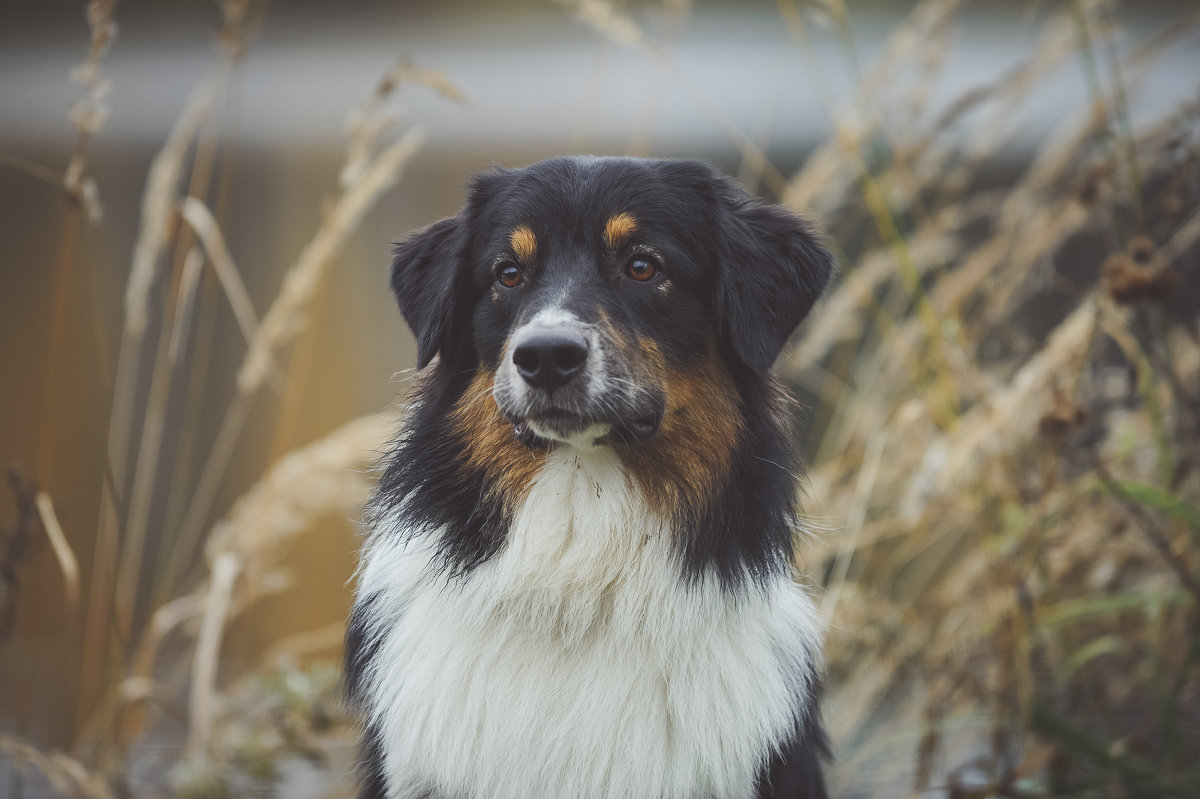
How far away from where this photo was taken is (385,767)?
216cm

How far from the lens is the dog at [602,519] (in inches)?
79.7

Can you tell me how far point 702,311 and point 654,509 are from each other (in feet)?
1.54

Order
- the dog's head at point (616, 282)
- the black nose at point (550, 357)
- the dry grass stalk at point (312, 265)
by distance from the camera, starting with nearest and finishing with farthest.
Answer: the black nose at point (550, 357), the dog's head at point (616, 282), the dry grass stalk at point (312, 265)

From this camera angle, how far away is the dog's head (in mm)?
2000

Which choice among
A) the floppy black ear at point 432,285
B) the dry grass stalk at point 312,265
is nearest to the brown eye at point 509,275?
the floppy black ear at point 432,285

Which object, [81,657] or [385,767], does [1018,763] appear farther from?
[81,657]

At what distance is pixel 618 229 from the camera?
85.4 inches

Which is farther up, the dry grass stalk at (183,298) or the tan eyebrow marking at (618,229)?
the tan eyebrow marking at (618,229)

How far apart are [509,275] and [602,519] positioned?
1.99 ft

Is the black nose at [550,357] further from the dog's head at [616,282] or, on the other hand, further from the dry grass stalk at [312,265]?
the dry grass stalk at [312,265]

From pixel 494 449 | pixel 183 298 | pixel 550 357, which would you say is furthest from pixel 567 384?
pixel 183 298

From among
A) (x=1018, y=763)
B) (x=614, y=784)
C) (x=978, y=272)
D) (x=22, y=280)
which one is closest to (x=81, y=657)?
(x=614, y=784)

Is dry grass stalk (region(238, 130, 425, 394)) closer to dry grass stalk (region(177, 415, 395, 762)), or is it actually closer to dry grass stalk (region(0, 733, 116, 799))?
dry grass stalk (region(177, 415, 395, 762))

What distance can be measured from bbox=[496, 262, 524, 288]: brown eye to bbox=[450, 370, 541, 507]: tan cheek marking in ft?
0.70
